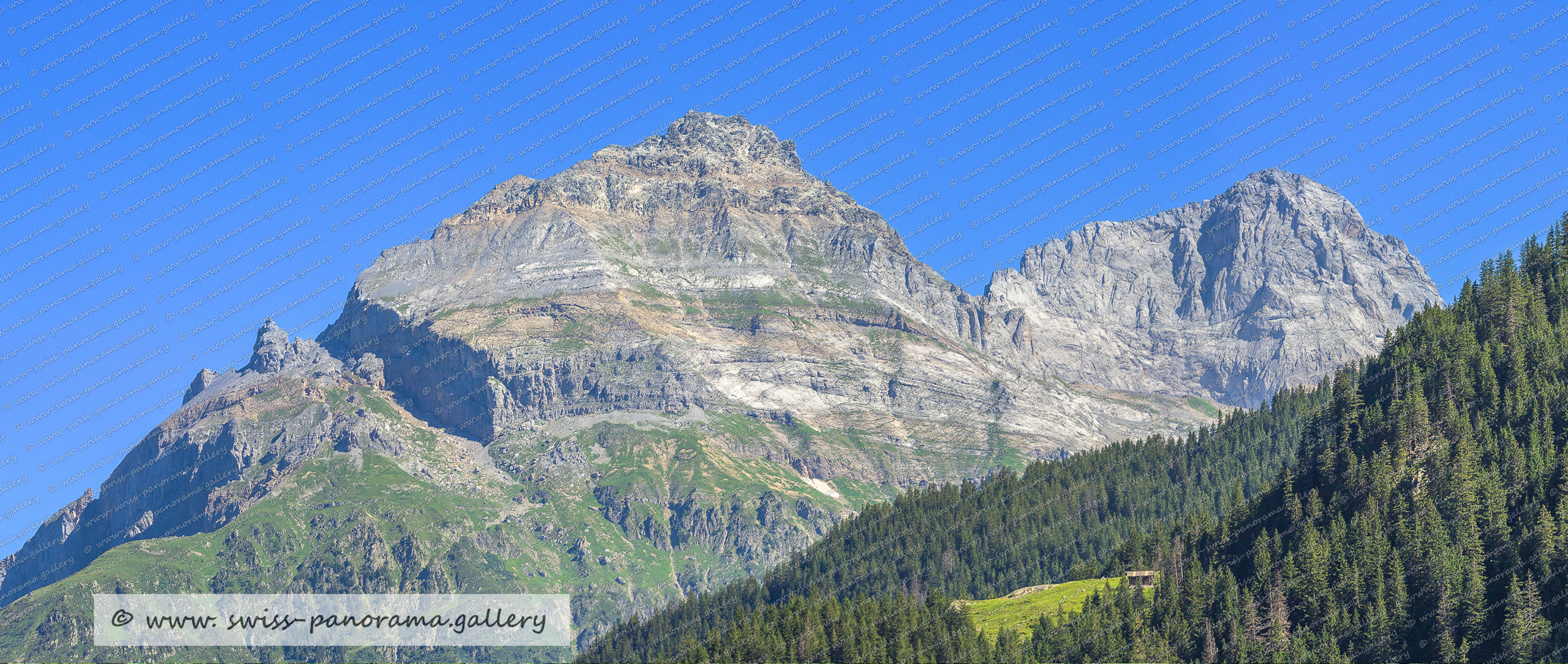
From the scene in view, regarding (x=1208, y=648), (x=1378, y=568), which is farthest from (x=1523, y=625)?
(x=1208, y=648)

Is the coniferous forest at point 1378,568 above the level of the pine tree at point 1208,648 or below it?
above

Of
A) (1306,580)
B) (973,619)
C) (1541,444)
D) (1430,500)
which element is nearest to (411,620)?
(973,619)

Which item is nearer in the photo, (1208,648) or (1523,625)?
(1523,625)

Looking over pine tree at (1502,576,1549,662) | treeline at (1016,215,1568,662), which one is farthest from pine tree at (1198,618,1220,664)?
pine tree at (1502,576,1549,662)

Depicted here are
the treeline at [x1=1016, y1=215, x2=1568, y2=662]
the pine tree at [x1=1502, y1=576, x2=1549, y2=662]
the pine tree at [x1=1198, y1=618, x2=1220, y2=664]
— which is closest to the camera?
the pine tree at [x1=1502, y1=576, x2=1549, y2=662]

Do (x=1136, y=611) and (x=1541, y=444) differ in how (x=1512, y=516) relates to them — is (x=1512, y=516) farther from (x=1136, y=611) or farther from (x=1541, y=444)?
(x=1136, y=611)

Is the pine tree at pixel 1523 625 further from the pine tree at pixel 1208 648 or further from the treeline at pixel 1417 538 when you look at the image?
the pine tree at pixel 1208 648

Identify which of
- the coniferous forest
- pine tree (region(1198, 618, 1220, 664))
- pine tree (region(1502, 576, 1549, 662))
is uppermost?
the coniferous forest

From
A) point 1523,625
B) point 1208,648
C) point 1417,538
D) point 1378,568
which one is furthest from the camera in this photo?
point 1208,648

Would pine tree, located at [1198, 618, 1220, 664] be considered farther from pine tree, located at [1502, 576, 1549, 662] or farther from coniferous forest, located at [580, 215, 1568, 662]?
pine tree, located at [1502, 576, 1549, 662]

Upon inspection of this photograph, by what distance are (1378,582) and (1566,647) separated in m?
23.6

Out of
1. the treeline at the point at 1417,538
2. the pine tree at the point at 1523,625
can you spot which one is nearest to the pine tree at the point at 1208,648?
the treeline at the point at 1417,538

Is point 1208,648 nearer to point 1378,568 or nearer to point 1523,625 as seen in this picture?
point 1378,568

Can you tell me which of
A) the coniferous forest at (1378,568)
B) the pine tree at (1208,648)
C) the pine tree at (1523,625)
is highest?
the coniferous forest at (1378,568)
